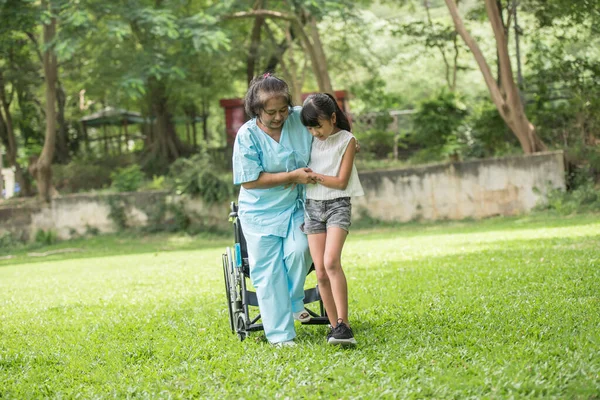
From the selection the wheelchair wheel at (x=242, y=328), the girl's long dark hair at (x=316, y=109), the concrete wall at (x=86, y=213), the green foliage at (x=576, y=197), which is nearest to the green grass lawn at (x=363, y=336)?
the wheelchair wheel at (x=242, y=328)

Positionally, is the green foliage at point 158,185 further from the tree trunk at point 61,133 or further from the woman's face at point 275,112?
the woman's face at point 275,112

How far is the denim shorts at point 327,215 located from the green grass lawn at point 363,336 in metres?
0.81

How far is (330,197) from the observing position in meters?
5.80

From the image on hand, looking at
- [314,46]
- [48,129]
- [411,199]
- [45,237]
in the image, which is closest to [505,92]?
[411,199]

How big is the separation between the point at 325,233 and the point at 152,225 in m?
15.4

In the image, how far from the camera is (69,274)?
13719 millimetres

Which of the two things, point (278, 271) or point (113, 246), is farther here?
point (113, 246)

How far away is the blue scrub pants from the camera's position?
5.88 metres

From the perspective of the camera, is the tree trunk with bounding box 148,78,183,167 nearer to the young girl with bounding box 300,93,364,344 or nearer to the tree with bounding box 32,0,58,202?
the tree with bounding box 32,0,58,202

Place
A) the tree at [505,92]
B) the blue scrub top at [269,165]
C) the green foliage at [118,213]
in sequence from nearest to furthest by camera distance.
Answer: the blue scrub top at [269,165] → the tree at [505,92] → the green foliage at [118,213]

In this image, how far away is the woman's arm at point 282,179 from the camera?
5.78m

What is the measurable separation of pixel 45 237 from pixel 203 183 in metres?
4.27

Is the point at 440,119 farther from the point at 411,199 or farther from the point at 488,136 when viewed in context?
the point at 411,199

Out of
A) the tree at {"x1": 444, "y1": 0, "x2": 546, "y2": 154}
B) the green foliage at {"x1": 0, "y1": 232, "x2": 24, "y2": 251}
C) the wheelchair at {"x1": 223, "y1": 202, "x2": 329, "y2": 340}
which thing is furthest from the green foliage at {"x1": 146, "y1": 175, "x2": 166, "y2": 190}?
the wheelchair at {"x1": 223, "y1": 202, "x2": 329, "y2": 340}
